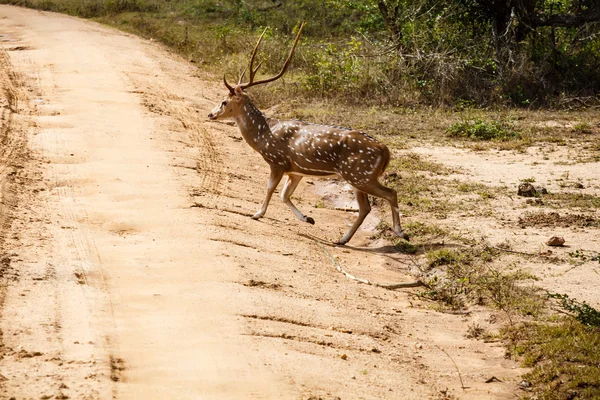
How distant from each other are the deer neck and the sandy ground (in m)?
0.81

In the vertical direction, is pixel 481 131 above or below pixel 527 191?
below

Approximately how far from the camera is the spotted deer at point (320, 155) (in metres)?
11.3

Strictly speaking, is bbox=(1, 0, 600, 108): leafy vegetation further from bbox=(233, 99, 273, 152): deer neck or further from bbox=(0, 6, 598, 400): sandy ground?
bbox=(233, 99, 273, 152): deer neck

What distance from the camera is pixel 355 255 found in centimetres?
1119

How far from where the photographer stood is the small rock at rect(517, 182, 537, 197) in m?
12.8

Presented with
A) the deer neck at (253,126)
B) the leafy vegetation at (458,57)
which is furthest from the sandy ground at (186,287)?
the leafy vegetation at (458,57)

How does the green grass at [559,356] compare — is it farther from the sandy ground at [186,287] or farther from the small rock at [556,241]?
the small rock at [556,241]

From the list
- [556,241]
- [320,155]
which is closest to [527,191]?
[556,241]

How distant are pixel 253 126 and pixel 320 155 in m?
1.37

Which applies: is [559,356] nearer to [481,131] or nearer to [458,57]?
[481,131]

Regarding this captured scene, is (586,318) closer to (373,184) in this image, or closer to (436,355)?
(436,355)

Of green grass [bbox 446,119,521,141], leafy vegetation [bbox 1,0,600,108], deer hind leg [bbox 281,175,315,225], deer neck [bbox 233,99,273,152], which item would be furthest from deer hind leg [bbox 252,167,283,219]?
leafy vegetation [bbox 1,0,600,108]

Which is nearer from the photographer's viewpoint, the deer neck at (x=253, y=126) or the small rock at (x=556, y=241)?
the small rock at (x=556, y=241)

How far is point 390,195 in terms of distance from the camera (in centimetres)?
1142
